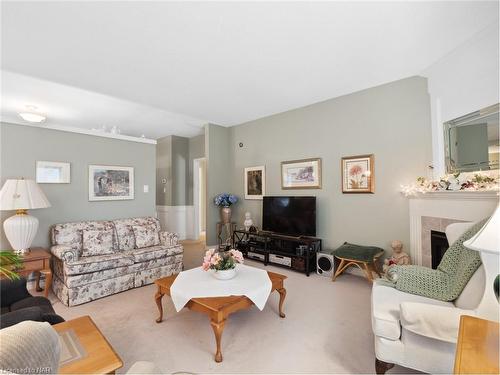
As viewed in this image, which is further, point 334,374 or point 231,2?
point 231,2

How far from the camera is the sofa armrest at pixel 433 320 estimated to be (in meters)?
1.36

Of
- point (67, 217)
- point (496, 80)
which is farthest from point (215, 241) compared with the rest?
point (496, 80)

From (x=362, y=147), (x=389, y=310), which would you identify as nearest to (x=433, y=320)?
(x=389, y=310)

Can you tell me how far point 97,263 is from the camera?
2.87 meters

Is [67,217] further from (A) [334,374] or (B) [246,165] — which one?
(A) [334,374]

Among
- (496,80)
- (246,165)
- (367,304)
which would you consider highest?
(496,80)

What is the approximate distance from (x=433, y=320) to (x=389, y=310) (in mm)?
281

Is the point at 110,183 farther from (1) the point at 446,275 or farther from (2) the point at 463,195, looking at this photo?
(2) the point at 463,195

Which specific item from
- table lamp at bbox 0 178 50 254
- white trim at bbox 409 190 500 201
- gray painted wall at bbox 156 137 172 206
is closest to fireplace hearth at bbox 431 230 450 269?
white trim at bbox 409 190 500 201

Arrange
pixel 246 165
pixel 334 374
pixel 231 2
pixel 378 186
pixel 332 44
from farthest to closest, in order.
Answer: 1. pixel 246 165
2. pixel 378 186
3. pixel 332 44
4. pixel 231 2
5. pixel 334 374

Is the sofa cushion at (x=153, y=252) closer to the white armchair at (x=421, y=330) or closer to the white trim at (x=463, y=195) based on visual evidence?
the white armchair at (x=421, y=330)

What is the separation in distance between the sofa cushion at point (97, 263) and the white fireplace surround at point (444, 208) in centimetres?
349

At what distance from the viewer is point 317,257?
3.71 m

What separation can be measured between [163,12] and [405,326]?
9.25ft
